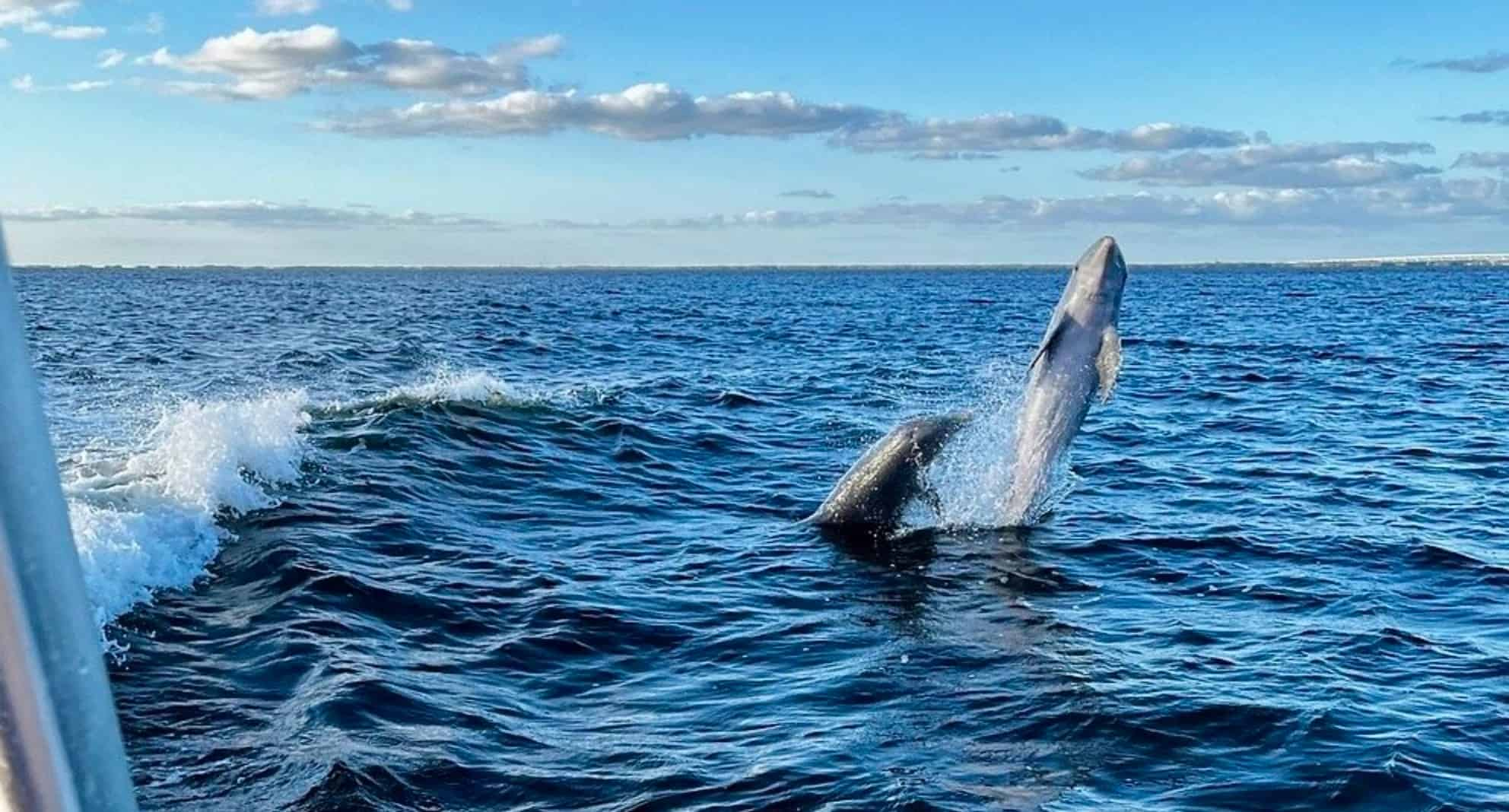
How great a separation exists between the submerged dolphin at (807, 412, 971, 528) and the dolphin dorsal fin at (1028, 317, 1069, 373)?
3.66 ft

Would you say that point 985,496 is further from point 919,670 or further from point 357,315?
point 357,315

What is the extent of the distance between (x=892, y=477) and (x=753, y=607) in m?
3.80

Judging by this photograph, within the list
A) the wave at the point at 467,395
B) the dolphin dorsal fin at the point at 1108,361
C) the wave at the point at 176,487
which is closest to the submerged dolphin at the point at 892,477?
the dolphin dorsal fin at the point at 1108,361

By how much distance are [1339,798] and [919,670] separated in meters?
3.25

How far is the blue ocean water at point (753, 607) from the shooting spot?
8.27 meters

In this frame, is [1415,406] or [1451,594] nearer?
[1451,594]

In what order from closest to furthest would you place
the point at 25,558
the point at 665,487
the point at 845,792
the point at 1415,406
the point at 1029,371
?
the point at 25,558
the point at 845,792
the point at 1029,371
the point at 665,487
the point at 1415,406

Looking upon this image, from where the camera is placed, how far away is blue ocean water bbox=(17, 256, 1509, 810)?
8273 millimetres

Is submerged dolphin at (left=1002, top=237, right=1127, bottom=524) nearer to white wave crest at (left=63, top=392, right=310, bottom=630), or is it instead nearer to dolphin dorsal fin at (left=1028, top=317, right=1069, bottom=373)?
dolphin dorsal fin at (left=1028, top=317, right=1069, bottom=373)

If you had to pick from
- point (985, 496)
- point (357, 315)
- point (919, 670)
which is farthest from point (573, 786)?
point (357, 315)

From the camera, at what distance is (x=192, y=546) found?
1330cm

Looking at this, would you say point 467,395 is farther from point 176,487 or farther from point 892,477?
point 892,477

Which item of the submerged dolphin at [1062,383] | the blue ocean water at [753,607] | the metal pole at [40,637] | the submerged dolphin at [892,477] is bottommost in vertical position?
the blue ocean water at [753,607]

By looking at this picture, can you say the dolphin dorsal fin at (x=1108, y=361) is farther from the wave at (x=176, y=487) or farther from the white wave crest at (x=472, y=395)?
the white wave crest at (x=472, y=395)
